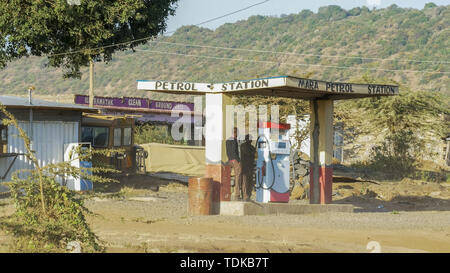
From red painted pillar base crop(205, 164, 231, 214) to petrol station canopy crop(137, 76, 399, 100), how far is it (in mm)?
1826

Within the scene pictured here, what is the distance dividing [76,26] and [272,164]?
8.32 meters

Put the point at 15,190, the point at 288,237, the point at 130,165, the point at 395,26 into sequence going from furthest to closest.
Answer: the point at 395,26
the point at 130,165
the point at 288,237
the point at 15,190

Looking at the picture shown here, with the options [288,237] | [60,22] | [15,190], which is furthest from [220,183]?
[60,22]

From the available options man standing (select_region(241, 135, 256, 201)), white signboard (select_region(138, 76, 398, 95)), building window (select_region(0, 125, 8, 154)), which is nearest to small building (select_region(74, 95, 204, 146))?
building window (select_region(0, 125, 8, 154))

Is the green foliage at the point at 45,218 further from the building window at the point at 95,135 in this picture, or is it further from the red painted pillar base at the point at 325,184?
the building window at the point at 95,135

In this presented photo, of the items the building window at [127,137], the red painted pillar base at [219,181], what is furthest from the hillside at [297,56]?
the red painted pillar base at [219,181]

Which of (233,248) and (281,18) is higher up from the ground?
(281,18)

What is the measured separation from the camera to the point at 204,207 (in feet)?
52.2

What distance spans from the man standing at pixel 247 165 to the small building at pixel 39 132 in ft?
20.2

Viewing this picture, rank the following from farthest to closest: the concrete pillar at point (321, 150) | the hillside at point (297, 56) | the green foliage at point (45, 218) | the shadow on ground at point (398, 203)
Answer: the hillside at point (297, 56)
the shadow on ground at point (398, 203)
the concrete pillar at point (321, 150)
the green foliage at point (45, 218)

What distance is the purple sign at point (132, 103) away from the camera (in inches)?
1809
